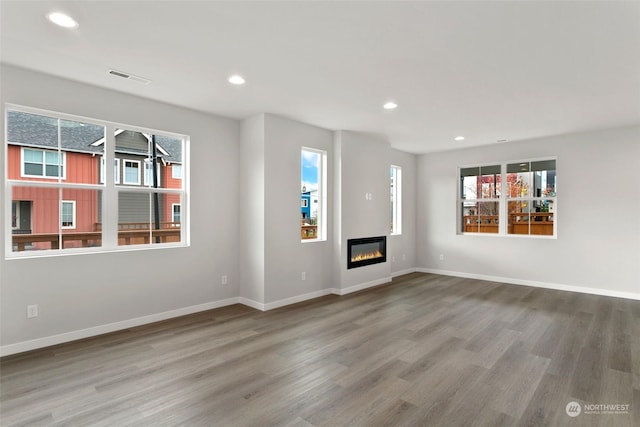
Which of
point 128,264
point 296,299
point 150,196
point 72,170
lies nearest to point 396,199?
point 296,299

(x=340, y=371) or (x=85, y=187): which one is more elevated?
(x=85, y=187)

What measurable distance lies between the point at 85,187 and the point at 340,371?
10.8 feet

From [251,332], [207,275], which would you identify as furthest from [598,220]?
[207,275]

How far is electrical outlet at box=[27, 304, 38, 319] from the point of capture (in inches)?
127

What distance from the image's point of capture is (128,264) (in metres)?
3.89

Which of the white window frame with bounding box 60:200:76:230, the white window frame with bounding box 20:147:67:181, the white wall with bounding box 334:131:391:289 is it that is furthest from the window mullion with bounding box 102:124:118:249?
the white wall with bounding box 334:131:391:289

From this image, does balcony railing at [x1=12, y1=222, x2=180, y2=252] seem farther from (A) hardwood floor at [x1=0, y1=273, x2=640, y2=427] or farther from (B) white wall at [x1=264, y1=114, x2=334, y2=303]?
(B) white wall at [x1=264, y1=114, x2=334, y2=303]

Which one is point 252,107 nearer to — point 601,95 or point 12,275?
point 12,275

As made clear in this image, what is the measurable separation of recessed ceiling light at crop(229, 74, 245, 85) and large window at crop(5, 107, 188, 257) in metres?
1.39

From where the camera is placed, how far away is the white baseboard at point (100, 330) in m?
3.17

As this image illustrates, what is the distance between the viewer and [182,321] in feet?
13.5

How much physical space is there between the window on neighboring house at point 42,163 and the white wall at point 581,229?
6786 mm

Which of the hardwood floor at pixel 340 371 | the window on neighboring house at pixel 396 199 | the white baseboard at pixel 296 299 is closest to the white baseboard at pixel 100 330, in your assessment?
the hardwood floor at pixel 340 371

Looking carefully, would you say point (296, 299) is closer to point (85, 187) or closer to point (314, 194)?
point (314, 194)
